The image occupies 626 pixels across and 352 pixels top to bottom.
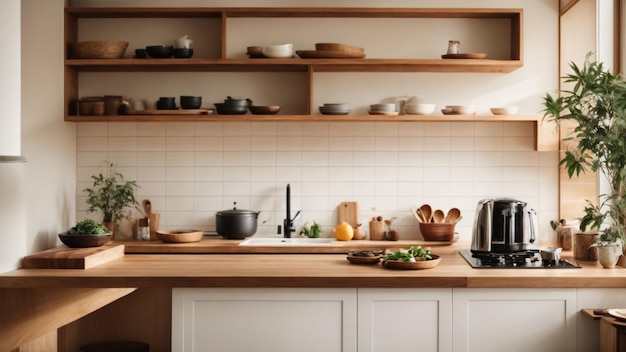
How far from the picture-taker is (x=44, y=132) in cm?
491

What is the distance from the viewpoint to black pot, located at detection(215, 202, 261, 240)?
5113 mm

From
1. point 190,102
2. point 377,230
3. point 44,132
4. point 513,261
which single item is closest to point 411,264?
point 513,261

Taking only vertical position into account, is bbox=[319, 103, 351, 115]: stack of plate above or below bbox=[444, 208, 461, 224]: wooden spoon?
above

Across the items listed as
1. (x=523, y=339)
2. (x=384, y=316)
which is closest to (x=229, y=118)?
(x=384, y=316)

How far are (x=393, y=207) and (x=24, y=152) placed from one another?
8.45ft

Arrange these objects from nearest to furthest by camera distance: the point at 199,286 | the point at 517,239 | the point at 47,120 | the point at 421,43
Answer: the point at 199,286 → the point at 517,239 → the point at 47,120 → the point at 421,43

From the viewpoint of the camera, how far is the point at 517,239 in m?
4.30

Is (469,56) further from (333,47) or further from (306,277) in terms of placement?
(306,277)

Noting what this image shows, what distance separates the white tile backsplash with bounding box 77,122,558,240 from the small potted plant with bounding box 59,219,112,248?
0.97 metres

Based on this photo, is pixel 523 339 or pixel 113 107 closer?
pixel 523 339

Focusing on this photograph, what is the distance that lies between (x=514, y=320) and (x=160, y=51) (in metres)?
2.97

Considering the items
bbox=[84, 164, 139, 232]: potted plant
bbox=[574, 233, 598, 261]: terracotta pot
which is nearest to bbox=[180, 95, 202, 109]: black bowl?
bbox=[84, 164, 139, 232]: potted plant

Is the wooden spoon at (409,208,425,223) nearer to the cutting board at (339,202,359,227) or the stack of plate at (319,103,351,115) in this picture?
the cutting board at (339,202,359,227)

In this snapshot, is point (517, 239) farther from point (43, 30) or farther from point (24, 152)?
point (43, 30)
